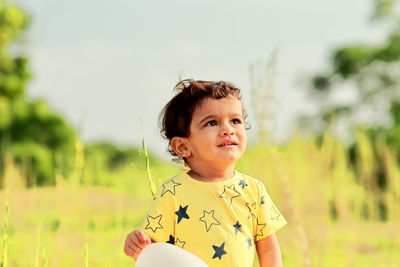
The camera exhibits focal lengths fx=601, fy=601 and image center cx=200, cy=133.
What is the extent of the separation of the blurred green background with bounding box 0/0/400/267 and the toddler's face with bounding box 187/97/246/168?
194mm

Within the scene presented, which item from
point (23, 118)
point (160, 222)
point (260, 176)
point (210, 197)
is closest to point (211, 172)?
point (210, 197)

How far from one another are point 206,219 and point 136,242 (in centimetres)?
17

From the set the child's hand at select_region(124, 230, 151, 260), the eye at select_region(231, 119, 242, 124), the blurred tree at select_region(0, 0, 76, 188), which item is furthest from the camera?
the blurred tree at select_region(0, 0, 76, 188)

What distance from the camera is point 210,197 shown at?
54.6 inches

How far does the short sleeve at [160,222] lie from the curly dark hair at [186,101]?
145mm

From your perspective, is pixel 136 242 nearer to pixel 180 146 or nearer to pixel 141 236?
pixel 141 236

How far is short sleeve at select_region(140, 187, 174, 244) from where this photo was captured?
1.36 metres

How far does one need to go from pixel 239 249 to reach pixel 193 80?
0.43m

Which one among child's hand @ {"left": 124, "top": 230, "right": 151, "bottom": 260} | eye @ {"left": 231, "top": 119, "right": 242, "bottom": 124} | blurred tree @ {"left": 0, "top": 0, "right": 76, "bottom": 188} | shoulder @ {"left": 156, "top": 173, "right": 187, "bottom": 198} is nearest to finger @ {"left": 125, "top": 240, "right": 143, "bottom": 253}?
child's hand @ {"left": 124, "top": 230, "right": 151, "bottom": 260}

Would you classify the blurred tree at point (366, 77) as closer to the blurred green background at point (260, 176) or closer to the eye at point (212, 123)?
the blurred green background at point (260, 176)

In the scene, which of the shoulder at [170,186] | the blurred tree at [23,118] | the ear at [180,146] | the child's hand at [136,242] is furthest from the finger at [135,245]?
the blurred tree at [23,118]

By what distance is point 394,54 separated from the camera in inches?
605

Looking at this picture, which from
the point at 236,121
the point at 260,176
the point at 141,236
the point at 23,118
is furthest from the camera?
the point at 23,118

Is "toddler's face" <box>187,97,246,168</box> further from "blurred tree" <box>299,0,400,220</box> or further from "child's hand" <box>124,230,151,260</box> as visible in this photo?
"blurred tree" <box>299,0,400,220</box>
